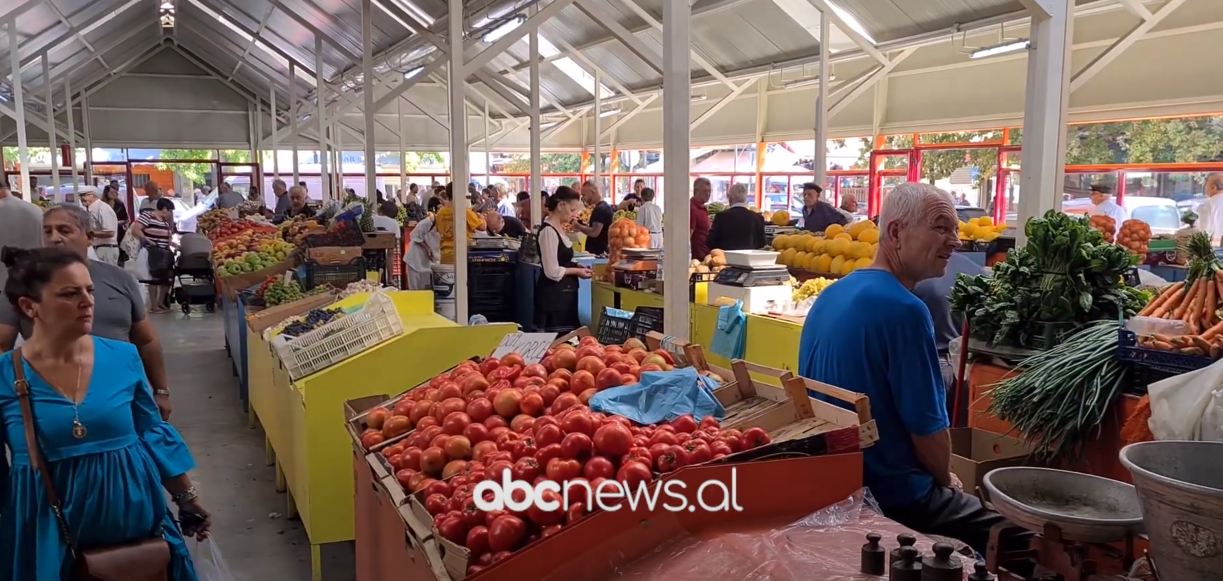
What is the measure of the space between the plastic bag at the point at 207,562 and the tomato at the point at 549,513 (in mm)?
1470

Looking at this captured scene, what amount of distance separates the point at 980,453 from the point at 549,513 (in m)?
1.76

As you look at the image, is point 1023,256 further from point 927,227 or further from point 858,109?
point 858,109

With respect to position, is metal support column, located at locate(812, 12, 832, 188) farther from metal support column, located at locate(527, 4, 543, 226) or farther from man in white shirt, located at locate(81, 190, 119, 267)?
man in white shirt, located at locate(81, 190, 119, 267)

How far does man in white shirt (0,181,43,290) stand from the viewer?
503 centimetres

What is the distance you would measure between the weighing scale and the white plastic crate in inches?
91.1

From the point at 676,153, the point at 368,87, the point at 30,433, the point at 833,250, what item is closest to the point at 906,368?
the point at 30,433

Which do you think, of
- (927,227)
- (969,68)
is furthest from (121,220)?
(927,227)

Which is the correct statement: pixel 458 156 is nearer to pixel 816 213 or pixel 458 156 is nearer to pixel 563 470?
pixel 816 213

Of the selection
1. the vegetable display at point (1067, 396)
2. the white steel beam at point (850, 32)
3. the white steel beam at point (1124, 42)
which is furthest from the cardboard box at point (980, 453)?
the white steel beam at point (850, 32)

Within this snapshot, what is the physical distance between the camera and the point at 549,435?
90.2 inches

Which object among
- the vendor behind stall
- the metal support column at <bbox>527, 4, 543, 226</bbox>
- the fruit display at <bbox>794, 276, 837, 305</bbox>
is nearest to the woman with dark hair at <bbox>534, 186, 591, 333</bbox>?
the vendor behind stall

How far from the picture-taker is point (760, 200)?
18000 millimetres

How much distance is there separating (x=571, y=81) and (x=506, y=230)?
9.73 metres

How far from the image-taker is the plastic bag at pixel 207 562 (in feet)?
9.80
